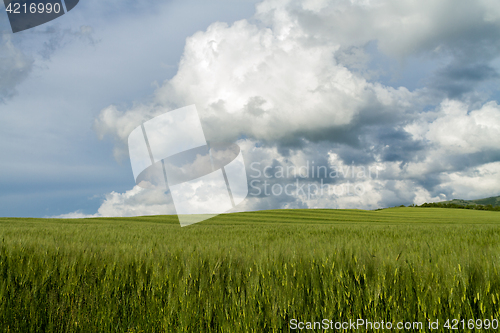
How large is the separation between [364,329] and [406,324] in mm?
325

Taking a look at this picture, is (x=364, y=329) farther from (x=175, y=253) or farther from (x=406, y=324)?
(x=175, y=253)

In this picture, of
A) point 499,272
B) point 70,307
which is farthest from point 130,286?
point 499,272

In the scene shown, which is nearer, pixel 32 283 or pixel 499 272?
pixel 499 272

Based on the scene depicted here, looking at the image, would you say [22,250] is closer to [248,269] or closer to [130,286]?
[130,286]

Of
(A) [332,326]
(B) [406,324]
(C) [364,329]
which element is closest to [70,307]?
(A) [332,326]

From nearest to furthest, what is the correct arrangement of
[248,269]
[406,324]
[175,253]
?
[406,324], [248,269], [175,253]

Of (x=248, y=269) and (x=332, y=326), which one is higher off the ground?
(x=248, y=269)

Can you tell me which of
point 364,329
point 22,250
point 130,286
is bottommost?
point 364,329

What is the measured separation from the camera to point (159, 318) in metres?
2.58

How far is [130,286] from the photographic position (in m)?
3.01

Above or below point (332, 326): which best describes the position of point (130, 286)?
above

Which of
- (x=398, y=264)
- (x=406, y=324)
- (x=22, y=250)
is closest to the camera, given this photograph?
(x=406, y=324)

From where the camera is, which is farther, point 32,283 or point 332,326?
point 32,283

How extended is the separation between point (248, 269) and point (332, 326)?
39.8 inches
